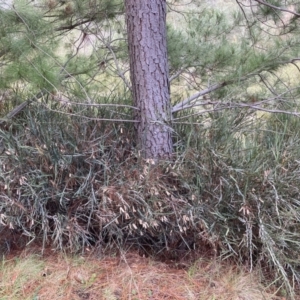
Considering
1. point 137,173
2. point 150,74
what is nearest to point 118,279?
point 137,173

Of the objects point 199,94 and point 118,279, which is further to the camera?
point 199,94

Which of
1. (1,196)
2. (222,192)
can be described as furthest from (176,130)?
(1,196)

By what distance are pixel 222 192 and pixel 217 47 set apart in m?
1.42

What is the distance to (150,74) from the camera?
2.30 meters

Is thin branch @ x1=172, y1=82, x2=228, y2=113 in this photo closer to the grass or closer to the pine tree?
the pine tree

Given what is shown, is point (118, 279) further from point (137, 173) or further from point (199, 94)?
point (199, 94)

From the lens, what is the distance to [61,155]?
7.45 ft

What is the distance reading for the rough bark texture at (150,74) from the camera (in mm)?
2248

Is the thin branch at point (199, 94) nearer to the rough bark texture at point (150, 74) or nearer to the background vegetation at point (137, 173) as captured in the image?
the background vegetation at point (137, 173)

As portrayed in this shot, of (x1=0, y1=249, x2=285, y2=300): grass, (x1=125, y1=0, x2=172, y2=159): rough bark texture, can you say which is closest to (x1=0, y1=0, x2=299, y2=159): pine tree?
(x1=125, y1=0, x2=172, y2=159): rough bark texture

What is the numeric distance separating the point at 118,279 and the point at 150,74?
50.0 inches

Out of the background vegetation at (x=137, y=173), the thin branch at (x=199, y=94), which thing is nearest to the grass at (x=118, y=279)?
the background vegetation at (x=137, y=173)

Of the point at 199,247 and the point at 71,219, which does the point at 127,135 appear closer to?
the point at 71,219

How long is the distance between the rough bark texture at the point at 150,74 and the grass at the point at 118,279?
2.38 feet
